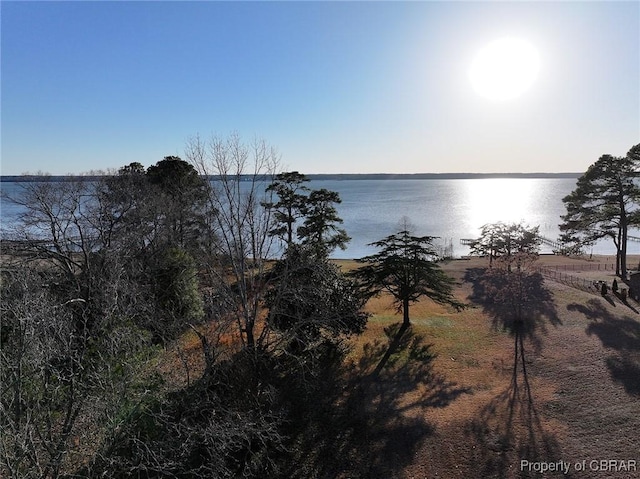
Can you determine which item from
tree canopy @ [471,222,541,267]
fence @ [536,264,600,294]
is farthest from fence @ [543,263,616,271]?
tree canopy @ [471,222,541,267]

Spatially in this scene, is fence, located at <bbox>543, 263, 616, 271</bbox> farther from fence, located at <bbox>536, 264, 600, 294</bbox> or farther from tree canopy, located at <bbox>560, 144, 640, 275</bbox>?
tree canopy, located at <bbox>560, 144, 640, 275</bbox>

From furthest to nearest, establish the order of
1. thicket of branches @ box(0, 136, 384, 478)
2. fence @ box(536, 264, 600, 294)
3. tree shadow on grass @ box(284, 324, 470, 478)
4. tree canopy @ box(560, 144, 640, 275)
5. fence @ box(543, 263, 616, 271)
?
fence @ box(543, 263, 616, 271) < tree canopy @ box(560, 144, 640, 275) < fence @ box(536, 264, 600, 294) < tree shadow on grass @ box(284, 324, 470, 478) < thicket of branches @ box(0, 136, 384, 478)

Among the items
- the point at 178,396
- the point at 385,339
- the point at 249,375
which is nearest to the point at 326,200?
the point at 385,339

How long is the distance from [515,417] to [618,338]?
8.64 meters

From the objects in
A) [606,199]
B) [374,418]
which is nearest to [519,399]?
[374,418]

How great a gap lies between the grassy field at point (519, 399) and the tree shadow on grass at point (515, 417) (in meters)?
0.03

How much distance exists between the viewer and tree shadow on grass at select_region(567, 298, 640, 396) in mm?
13102

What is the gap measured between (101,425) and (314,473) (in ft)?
17.2

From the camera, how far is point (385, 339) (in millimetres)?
17594

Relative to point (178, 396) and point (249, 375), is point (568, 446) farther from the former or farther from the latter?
point (178, 396)

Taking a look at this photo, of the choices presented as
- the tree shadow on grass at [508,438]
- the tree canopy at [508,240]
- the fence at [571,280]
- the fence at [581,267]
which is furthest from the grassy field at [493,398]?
the fence at [581,267]

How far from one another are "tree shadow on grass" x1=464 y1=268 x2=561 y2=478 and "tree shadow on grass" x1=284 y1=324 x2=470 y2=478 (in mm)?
1318

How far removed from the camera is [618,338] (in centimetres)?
1638

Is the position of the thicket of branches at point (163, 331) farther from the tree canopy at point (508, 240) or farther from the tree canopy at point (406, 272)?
the tree canopy at point (508, 240)
